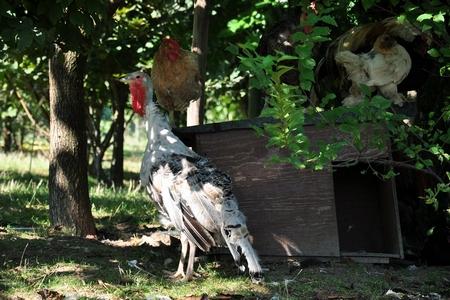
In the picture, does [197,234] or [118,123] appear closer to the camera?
[197,234]

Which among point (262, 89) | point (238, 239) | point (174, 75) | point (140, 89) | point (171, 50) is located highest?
point (171, 50)

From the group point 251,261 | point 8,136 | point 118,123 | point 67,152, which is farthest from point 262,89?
point 8,136

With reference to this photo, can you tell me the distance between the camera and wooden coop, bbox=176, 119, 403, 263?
5.08 metres

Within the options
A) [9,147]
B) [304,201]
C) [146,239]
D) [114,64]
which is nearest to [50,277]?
[146,239]

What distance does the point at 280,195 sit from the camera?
204 inches

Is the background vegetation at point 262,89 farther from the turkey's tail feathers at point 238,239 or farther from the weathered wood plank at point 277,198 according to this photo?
the weathered wood plank at point 277,198

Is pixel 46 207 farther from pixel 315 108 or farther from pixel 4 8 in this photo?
pixel 315 108

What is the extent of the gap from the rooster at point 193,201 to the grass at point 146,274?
0.73 feet

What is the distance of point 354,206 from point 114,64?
5.47 m

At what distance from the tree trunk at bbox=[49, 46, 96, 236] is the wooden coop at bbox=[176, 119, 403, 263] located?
3.69 feet

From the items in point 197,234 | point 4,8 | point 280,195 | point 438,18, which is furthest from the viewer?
point 280,195

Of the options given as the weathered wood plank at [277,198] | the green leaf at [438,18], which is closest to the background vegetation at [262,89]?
the green leaf at [438,18]

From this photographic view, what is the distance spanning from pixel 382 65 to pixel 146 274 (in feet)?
8.23

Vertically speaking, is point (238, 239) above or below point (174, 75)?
below
